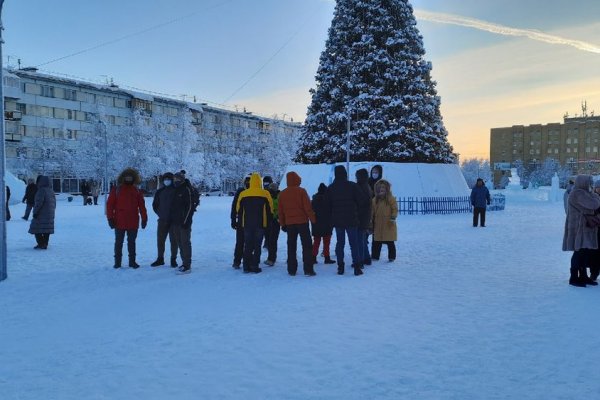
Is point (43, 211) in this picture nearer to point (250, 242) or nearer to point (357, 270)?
point (250, 242)

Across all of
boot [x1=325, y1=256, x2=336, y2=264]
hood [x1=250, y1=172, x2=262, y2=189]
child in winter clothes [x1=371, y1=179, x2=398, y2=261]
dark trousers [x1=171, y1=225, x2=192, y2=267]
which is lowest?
boot [x1=325, y1=256, x2=336, y2=264]

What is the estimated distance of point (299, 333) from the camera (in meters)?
5.38

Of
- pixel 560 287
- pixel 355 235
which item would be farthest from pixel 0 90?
pixel 560 287

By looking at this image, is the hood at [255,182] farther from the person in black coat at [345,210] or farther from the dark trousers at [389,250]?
the dark trousers at [389,250]

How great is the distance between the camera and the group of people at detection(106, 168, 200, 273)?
955cm

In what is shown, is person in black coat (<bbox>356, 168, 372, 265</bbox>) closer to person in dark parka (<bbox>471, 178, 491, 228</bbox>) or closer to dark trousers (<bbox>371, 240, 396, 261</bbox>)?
dark trousers (<bbox>371, 240, 396, 261</bbox>)

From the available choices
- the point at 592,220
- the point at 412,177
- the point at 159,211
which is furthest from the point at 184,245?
the point at 412,177

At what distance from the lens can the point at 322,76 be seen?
3105 centimetres

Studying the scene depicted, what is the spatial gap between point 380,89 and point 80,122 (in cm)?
4985

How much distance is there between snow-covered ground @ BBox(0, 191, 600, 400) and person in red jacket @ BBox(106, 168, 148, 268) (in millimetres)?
490

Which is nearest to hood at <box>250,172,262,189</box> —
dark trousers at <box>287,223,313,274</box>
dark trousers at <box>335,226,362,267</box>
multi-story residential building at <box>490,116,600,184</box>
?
dark trousers at <box>287,223,313,274</box>

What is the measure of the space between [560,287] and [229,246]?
25.9 feet

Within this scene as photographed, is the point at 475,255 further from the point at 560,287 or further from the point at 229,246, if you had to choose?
the point at 229,246

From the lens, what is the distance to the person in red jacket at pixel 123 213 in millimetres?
9844
